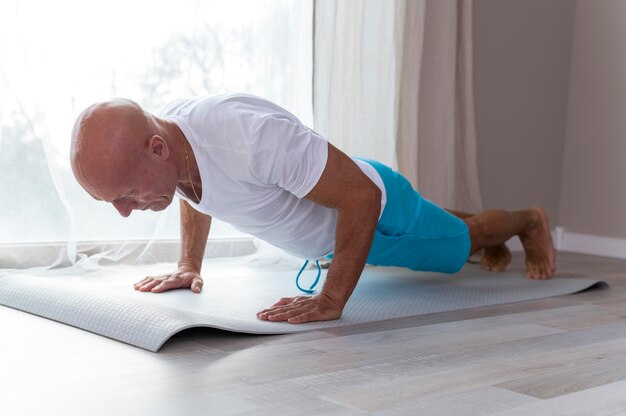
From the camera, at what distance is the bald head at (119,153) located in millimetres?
1675

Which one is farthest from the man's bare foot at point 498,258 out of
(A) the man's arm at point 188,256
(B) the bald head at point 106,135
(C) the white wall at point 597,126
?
(B) the bald head at point 106,135

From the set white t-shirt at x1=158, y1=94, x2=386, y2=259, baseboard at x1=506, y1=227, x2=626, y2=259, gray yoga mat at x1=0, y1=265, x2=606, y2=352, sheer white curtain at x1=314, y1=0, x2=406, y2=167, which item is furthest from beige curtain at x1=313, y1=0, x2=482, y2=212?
white t-shirt at x1=158, y1=94, x2=386, y2=259

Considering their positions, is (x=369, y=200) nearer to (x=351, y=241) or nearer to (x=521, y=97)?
(x=351, y=241)

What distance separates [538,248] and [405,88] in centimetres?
95

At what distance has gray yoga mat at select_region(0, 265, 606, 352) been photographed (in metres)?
1.83

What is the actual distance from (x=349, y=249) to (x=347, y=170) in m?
0.20

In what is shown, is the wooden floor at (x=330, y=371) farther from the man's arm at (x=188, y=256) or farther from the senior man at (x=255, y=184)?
the man's arm at (x=188, y=256)

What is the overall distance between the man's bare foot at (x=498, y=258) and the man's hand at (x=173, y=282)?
4.61 ft

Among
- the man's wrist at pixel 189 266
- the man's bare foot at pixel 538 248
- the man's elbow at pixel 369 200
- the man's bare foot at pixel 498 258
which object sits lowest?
the man's bare foot at pixel 498 258

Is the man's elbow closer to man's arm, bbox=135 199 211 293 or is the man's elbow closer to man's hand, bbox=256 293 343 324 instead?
man's hand, bbox=256 293 343 324

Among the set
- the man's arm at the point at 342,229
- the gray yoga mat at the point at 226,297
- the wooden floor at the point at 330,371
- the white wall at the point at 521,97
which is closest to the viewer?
the wooden floor at the point at 330,371

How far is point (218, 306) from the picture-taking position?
2168 mm

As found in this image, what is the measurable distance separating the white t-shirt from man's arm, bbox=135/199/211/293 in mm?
295

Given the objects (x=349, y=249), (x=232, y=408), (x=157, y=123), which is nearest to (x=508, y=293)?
(x=349, y=249)
